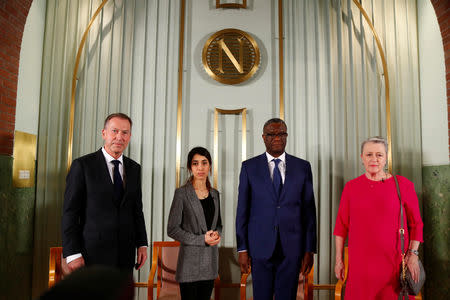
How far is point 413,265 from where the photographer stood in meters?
2.16

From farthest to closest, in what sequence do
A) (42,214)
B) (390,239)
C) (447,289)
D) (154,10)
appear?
(154,10), (42,214), (447,289), (390,239)

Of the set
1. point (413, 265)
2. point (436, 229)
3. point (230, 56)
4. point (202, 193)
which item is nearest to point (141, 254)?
point (202, 193)

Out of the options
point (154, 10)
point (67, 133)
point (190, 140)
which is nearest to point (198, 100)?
point (190, 140)

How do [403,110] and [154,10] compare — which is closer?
[403,110]

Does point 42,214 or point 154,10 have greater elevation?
point 154,10

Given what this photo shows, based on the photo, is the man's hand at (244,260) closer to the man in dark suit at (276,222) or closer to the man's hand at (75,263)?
the man in dark suit at (276,222)

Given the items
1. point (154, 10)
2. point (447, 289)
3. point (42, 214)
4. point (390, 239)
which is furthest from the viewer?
point (154, 10)

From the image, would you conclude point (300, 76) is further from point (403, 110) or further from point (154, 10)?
point (154, 10)

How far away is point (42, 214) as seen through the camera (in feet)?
10.3

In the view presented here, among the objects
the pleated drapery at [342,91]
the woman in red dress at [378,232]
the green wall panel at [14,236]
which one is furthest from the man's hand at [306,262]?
the green wall panel at [14,236]

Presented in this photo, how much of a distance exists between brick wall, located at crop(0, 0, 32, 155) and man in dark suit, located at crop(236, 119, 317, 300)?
1.96 m

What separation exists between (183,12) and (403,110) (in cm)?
237

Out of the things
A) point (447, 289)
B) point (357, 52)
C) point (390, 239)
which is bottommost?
point (447, 289)

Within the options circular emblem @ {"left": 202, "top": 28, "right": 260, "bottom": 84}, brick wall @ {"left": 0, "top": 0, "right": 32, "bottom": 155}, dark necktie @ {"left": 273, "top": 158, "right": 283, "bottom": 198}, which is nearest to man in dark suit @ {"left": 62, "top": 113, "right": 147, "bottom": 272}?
dark necktie @ {"left": 273, "top": 158, "right": 283, "bottom": 198}
